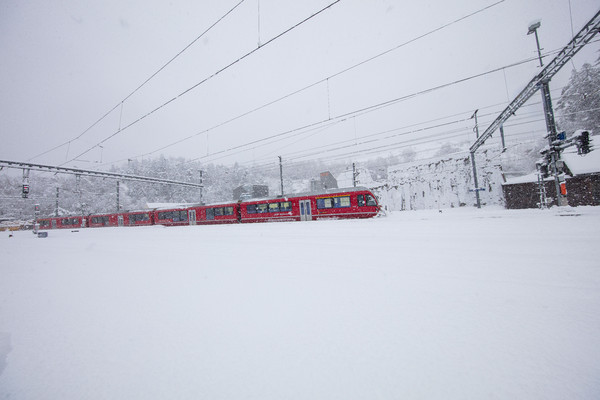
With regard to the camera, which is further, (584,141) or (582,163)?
(582,163)

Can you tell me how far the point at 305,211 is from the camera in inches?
653

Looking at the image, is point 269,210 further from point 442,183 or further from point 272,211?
point 442,183

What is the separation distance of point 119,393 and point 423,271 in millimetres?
3316

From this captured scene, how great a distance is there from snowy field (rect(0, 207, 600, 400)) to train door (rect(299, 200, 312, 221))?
13.0 metres

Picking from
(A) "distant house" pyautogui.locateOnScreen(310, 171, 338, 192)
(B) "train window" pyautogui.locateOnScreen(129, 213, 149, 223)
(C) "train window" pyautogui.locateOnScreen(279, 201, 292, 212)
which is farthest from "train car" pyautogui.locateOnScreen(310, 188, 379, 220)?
(A) "distant house" pyautogui.locateOnScreen(310, 171, 338, 192)

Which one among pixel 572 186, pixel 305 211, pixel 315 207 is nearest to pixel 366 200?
pixel 315 207

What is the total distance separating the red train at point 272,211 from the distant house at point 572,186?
1065cm

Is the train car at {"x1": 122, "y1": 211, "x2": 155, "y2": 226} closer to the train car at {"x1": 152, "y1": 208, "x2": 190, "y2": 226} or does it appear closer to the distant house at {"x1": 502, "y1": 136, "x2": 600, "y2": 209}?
the train car at {"x1": 152, "y1": 208, "x2": 190, "y2": 226}

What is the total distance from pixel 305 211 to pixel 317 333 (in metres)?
14.9

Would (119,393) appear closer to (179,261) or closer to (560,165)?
(179,261)

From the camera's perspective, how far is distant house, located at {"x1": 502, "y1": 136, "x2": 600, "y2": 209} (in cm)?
1383

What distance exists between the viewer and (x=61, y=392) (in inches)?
49.1

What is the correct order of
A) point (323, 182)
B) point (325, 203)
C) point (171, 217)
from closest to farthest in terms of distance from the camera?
point (325, 203), point (171, 217), point (323, 182)

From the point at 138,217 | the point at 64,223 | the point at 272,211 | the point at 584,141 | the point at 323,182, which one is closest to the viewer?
the point at 584,141
